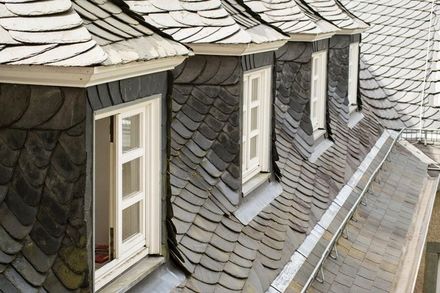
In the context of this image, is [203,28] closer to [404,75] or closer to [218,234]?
[218,234]

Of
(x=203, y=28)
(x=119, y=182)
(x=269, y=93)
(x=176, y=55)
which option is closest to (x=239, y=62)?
(x=203, y=28)

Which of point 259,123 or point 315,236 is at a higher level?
point 259,123

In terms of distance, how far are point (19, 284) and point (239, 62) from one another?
3135mm

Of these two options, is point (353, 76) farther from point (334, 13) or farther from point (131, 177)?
point (131, 177)

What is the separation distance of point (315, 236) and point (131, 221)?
3.64m

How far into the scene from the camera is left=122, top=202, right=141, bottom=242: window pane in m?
5.49

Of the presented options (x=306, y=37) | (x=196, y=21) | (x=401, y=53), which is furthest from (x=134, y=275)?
(x=401, y=53)

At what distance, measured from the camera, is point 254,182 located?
8.20 meters

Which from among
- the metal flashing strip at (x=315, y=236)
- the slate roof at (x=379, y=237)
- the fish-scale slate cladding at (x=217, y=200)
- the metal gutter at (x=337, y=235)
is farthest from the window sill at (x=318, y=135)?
the fish-scale slate cladding at (x=217, y=200)

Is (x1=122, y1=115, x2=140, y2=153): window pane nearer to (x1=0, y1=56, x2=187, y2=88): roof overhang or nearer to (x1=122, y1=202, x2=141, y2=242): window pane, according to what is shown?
(x1=122, y1=202, x2=141, y2=242): window pane

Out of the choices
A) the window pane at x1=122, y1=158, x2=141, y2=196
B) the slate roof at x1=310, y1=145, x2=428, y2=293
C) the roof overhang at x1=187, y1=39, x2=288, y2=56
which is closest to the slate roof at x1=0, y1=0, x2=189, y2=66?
the window pane at x1=122, y1=158, x2=141, y2=196

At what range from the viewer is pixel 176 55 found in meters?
5.52

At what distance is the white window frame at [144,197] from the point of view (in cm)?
521

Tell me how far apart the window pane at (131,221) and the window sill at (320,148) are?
4.99m
